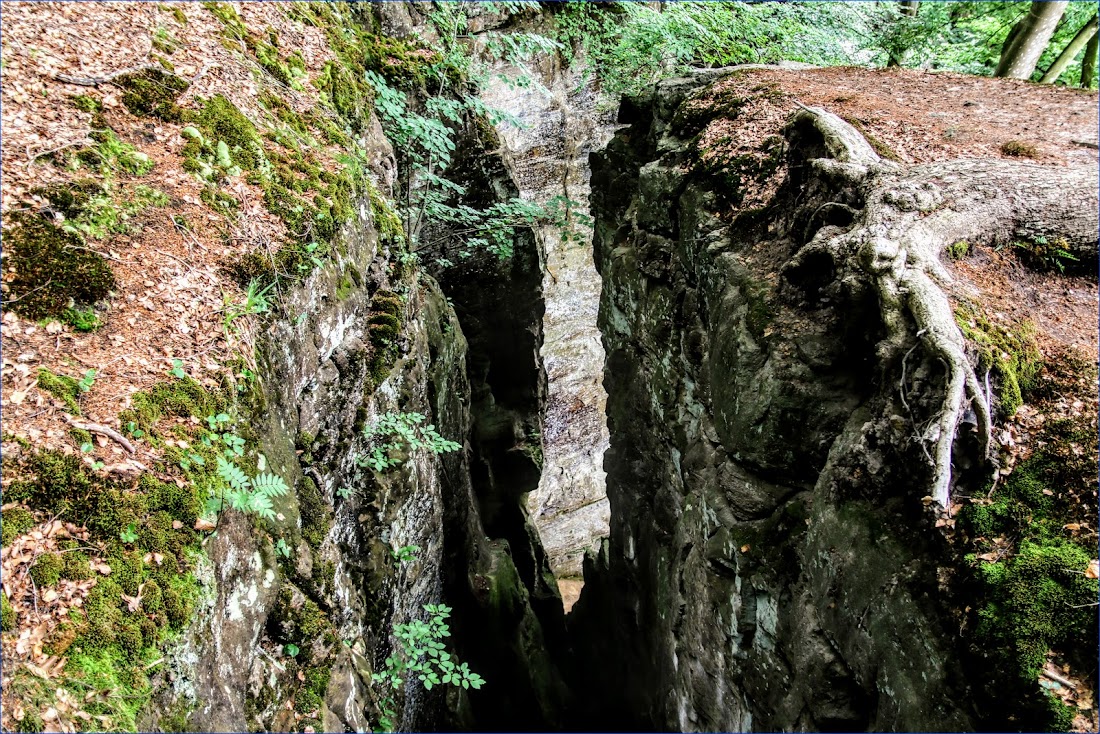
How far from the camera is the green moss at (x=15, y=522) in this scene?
2.46 metres

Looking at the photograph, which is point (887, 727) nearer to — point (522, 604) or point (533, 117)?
point (522, 604)

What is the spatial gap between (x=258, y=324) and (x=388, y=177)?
443 centimetres

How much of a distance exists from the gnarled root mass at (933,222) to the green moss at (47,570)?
4967 mm

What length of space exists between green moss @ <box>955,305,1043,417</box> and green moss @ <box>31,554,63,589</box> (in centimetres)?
561

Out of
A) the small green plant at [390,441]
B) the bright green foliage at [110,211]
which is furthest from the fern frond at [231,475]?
the small green plant at [390,441]

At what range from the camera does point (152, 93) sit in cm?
453

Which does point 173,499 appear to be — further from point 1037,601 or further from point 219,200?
point 1037,601

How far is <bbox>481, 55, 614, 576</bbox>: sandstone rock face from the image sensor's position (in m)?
16.5

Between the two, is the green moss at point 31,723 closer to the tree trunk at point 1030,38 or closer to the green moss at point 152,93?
the green moss at point 152,93

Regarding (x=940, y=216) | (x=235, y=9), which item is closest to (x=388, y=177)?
(x=235, y=9)

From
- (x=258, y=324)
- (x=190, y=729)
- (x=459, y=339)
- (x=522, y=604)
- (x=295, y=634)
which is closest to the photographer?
(x=190, y=729)

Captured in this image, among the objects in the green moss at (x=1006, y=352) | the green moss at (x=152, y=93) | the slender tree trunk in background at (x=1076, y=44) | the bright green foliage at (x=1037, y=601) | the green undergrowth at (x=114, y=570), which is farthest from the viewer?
the slender tree trunk in background at (x=1076, y=44)

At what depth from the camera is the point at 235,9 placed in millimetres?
6047

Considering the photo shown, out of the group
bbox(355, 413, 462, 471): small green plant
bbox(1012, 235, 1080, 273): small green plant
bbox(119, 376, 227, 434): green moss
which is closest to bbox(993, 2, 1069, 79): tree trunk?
bbox(1012, 235, 1080, 273): small green plant
